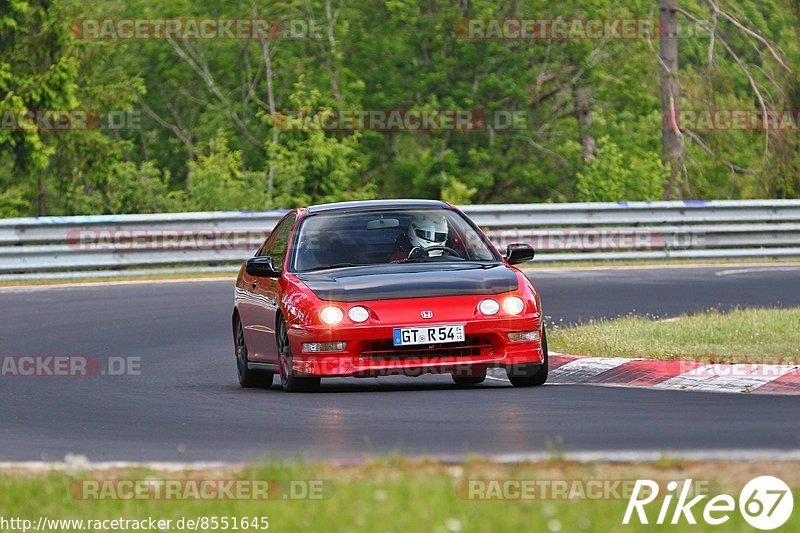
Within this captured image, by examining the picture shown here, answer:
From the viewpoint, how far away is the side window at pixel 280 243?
42.6 ft

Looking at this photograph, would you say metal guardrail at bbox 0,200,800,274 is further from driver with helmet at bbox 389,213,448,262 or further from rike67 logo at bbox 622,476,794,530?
rike67 logo at bbox 622,476,794,530

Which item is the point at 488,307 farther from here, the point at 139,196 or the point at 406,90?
the point at 406,90

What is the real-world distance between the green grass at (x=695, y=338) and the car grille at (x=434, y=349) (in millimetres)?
1973

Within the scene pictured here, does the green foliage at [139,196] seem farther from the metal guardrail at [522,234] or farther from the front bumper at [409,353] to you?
the front bumper at [409,353]

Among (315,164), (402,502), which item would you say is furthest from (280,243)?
(315,164)

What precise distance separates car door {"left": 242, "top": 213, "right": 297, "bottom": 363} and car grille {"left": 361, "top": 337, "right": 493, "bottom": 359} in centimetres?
110

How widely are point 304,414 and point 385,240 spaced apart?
2671 millimetres

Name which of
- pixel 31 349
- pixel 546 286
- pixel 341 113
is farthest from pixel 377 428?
pixel 341 113

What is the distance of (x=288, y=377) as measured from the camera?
12.0 m

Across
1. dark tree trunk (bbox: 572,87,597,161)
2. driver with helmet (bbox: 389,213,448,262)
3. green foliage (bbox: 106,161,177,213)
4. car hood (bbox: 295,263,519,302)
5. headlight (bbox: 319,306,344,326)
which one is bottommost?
dark tree trunk (bbox: 572,87,597,161)

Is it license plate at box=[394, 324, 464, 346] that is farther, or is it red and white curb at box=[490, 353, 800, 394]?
red and white curb at box=[490, 353, 800, 394]

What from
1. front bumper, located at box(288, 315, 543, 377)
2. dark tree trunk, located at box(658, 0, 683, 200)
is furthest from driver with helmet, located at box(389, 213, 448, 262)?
dark tree trunk, located at box(658, 0, 683, 200)

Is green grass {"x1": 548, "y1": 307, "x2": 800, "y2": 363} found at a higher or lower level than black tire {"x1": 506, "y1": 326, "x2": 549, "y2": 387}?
lower

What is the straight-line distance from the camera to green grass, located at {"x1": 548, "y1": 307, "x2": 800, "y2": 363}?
42.8ft
